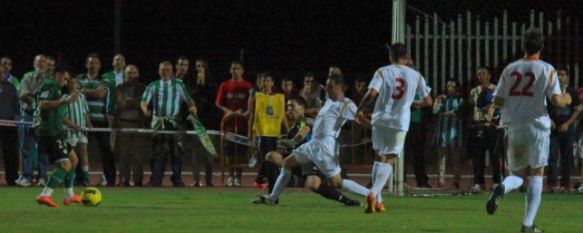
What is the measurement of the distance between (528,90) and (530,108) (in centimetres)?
17

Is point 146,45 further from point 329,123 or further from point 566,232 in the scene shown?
point 566,232

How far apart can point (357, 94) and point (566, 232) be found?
36.7 ft

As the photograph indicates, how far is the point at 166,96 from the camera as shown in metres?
24.6

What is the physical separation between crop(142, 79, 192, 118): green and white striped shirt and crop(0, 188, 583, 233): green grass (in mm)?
2852

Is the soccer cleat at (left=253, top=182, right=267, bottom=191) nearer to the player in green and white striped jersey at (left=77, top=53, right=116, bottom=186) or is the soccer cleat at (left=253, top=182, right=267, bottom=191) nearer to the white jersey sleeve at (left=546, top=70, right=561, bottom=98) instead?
the player in green and white striped jersey at (left=77, top=53, right=116, bottom=186)

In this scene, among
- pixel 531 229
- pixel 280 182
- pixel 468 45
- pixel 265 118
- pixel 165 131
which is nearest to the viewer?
pixel 531 229

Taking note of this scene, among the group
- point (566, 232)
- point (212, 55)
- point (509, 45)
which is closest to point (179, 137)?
point (509, 45)

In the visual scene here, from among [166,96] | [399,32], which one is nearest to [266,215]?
[399,32]

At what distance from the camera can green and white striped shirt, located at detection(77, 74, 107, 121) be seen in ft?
81.2

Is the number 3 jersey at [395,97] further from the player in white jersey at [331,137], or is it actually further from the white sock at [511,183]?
the white sock at [511,183]

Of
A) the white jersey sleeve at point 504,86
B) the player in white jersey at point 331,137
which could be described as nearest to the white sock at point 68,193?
the player in white jersey at point 331,137

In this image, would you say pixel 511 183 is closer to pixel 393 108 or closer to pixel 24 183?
pixel 393 108

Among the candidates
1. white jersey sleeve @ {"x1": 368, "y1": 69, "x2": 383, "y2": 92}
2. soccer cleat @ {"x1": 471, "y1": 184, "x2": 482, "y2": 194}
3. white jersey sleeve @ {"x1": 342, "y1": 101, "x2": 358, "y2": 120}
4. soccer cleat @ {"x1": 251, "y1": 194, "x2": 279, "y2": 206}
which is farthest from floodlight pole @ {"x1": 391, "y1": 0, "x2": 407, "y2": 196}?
white jersey sleeve @ {"x1": 368, "y1": 69, "x2": 383, "y2": 92}

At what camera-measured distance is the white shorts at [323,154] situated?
1852 centimetres
